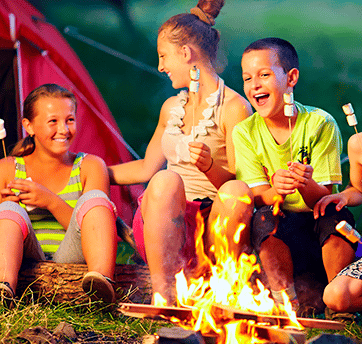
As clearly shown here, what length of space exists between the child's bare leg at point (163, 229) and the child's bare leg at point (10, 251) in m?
0.43

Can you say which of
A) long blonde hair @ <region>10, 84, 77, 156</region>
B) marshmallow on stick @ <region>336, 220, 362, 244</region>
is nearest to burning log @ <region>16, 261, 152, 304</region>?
→ long blonde hair @ <region>10, 84, 77, 156</region>

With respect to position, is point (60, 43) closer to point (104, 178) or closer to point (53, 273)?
point (104, 178)

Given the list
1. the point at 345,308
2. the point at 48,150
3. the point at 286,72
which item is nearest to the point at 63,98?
the point at 48,150

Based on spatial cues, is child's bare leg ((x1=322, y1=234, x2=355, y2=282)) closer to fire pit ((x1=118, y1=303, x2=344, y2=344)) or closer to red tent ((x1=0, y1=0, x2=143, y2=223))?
fire pit ((x1=118, y1=303, x2=344, y2=344))

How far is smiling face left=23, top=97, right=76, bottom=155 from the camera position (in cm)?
199

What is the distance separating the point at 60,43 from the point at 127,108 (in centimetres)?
65

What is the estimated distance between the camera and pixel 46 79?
2725 mm

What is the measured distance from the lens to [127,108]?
3340mm

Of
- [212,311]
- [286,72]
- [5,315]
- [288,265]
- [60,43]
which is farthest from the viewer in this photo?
[60,43]

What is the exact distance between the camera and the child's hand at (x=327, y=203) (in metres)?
1.59

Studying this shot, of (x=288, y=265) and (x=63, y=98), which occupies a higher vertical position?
(x=63, y=98)

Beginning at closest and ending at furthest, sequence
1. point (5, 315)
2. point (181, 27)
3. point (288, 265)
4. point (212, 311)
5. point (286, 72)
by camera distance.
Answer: point (212, 311) → point (5, 315) → point (288, 265) → point (286, 72) → point (181, 27)

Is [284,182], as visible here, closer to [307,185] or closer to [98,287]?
[307,185]

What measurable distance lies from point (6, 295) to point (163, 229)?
1.68ft
